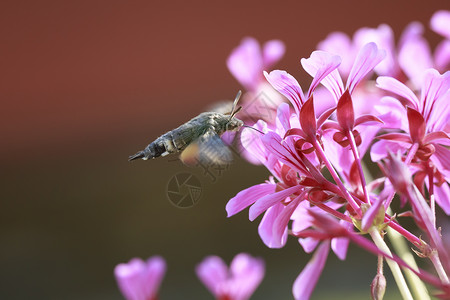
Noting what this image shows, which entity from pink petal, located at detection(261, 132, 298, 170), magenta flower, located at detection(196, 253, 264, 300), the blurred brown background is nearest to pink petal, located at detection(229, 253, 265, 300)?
magenta flower, located at detection(196, 253, 264, 300)

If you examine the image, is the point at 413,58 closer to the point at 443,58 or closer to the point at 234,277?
the point at 443,58

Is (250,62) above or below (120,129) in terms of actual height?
below

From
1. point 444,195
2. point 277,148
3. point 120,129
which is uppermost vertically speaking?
point 120,129

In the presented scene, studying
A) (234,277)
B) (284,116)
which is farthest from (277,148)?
(234,277)

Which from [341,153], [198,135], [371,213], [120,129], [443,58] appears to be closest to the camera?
[371,213]

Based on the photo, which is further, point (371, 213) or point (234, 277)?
point (234, 277)

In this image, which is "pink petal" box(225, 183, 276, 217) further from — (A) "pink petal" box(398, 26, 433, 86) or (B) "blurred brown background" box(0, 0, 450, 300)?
(B) "blurred brown background" box(0, 0, 450, 300)

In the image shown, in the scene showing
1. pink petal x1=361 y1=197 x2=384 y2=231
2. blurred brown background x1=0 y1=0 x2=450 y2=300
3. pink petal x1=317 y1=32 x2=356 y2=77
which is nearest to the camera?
pink petal x1=361 y1=197 x2=384 y2=231
